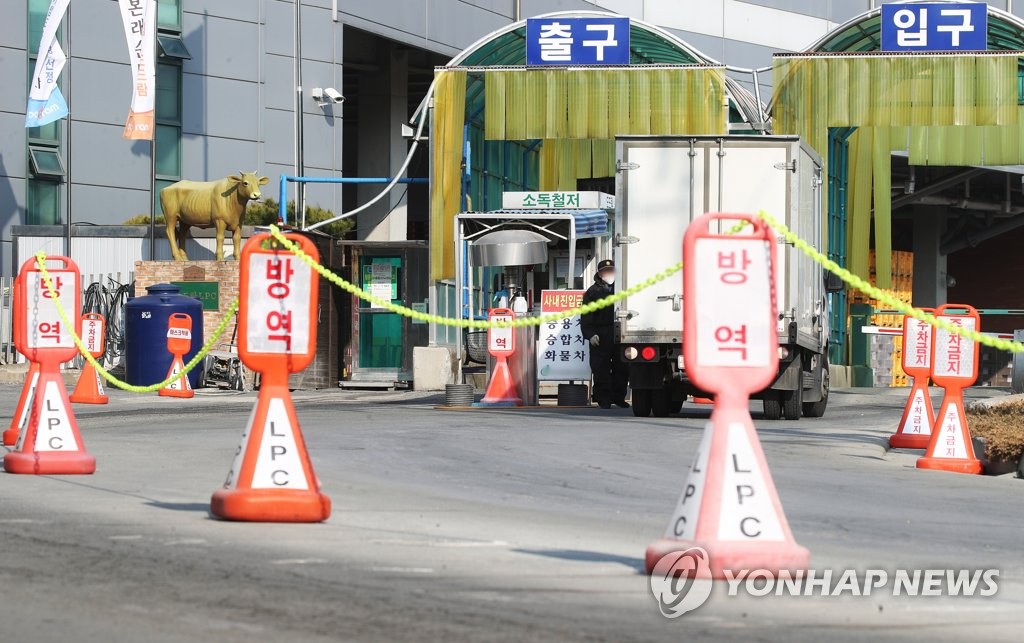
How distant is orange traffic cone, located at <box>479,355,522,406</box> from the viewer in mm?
22000

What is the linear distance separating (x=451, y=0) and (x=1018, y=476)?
32781mm

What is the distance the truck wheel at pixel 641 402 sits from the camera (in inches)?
776

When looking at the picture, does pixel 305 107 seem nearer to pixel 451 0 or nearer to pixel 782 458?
pixel 451 0

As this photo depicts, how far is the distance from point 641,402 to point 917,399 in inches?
177

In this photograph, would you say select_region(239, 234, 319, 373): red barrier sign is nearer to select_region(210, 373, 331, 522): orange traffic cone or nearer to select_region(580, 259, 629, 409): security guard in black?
select_region(210, 373, 331, 522): orange traffic cone

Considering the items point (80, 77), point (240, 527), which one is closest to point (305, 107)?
point (80, 77)

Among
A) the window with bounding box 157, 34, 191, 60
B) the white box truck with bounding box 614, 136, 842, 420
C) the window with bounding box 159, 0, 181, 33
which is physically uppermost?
the window with bounding box 159, 0, 181, 33

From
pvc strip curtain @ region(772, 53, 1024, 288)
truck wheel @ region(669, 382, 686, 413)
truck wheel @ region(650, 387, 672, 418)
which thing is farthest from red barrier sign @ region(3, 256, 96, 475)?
pvc strip curtain @ region(772, 53, 1024, 288)

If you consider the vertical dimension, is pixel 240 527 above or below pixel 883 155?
below

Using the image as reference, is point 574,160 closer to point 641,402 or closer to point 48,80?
point 48,80

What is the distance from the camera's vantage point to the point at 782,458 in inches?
546

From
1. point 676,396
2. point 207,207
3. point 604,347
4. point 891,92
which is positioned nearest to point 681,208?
point 676,396

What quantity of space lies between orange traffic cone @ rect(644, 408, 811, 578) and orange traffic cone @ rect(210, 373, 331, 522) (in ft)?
7.44

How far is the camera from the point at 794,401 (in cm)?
1931
